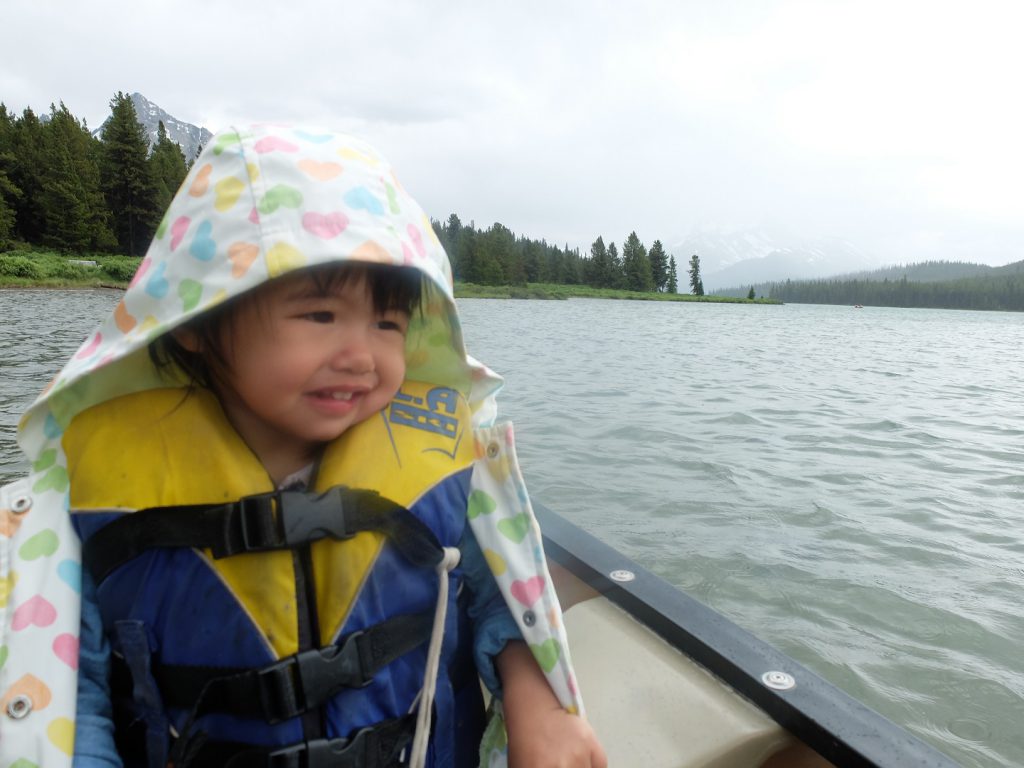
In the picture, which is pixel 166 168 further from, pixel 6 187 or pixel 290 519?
pixel 290 519

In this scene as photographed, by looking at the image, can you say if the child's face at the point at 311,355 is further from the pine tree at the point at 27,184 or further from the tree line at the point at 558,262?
the tree line at the point at 558,262

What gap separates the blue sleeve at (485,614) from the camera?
1.26 m

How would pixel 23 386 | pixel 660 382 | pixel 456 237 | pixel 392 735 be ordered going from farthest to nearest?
pixel 456 237, pixel 660 382, pixel 23 386, pixel 392 735

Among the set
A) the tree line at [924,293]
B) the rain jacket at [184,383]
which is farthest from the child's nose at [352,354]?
the tree line at [924,293]

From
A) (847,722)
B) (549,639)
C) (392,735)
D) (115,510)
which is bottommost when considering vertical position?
(847,722)

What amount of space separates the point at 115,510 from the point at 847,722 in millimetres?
1489

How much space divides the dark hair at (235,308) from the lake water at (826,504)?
2735mm

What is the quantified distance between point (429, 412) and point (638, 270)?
92113 mm

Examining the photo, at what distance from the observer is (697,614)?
76.6 inches

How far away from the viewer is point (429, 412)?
130cm

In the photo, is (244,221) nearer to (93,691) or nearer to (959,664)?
(93,691)

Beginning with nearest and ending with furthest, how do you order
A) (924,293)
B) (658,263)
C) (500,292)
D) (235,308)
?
(235,308), (500,292), (658,263), (924,293)

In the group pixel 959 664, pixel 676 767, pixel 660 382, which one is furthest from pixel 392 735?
pixel 660 382

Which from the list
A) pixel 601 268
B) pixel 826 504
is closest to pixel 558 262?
pixel 601 268
